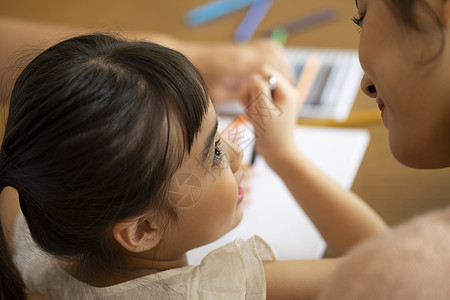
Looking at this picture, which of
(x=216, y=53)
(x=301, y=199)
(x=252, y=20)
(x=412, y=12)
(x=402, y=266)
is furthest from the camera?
(x=252, y=20)

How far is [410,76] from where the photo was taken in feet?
1.39

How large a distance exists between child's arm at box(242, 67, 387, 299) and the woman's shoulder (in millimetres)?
202

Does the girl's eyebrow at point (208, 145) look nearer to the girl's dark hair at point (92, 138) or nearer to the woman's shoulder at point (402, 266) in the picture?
the girl's dark hair at point (92, 138)

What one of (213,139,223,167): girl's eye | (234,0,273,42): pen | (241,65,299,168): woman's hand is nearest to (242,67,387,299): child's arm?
(241,65,299,168): woman's hand

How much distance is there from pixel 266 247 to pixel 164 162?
6.8 inches

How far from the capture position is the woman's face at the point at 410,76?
401mm

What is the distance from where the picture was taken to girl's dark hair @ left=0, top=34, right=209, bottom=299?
1.28 ft

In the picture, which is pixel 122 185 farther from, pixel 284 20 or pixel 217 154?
pixel 284 20

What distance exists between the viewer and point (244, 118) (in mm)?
759

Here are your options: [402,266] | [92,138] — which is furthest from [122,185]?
[402,266]

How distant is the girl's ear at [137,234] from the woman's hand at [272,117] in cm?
26

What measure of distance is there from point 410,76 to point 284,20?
0.56 metres

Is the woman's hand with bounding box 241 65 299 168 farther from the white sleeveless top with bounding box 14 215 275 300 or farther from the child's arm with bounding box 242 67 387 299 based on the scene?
the white sleeveless top with bounding box 14 215 275 300

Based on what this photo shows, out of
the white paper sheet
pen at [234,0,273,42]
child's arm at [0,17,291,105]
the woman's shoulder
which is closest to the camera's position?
the woman's shoulder
